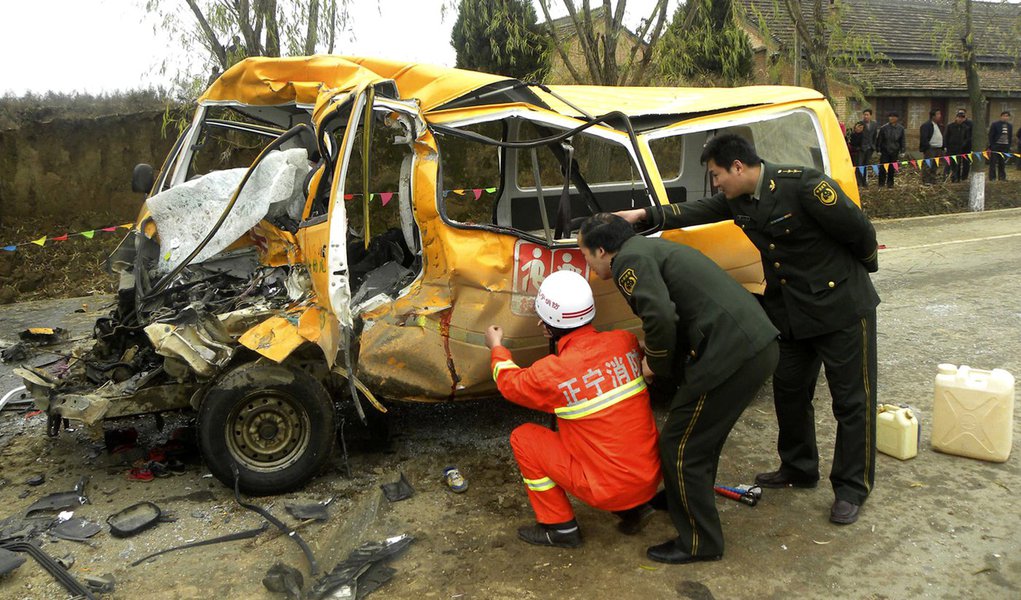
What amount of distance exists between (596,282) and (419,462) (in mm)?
1489

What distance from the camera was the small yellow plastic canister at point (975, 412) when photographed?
13.7ft

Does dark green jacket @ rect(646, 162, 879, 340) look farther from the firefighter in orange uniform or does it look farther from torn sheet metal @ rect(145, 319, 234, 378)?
torn sheet metal @ rect(145, 319, 234, 378)

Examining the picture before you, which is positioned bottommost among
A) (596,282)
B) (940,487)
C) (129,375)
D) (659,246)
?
(940,487)

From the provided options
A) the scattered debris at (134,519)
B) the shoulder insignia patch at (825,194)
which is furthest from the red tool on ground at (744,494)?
the scattered debris at (134,519)

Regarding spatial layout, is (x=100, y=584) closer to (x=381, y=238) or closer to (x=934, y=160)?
(x=381, y=238)

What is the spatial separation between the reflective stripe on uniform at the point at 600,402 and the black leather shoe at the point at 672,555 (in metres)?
0.71

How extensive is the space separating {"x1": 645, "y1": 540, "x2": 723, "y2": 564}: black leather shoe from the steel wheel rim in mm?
1875

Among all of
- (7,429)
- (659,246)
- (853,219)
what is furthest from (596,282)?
(7,429)

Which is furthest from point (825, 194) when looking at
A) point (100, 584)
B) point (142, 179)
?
point (142, 179)

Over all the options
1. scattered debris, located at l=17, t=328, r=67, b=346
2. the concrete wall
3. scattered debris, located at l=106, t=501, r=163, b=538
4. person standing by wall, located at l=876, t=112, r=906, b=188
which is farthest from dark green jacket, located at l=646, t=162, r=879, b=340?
person standing by wall, located at l=876, t=112, r=906, b=188

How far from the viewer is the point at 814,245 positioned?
3.66 meters

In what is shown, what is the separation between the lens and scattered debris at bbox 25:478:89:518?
157 inches

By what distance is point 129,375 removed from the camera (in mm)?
4391

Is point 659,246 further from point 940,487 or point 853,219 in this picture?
point 940,487
